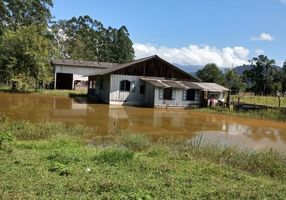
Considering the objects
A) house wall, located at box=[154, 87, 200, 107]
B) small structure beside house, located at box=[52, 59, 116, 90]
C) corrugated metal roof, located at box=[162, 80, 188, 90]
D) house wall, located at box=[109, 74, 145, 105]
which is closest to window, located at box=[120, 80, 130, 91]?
house wall, located at box=[109, 74, 145, 105]

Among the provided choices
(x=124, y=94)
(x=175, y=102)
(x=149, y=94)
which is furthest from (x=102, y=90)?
(x=175, y=102)

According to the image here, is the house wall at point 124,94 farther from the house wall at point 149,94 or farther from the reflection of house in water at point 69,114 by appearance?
the reflection of house in water at point 69,114

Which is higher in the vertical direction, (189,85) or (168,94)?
(189,85)

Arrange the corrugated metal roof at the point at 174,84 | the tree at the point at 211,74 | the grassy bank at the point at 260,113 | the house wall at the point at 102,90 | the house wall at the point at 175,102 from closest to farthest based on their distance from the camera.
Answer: the grassy bank at the point at 260,113, the house wall at the point at 175,102, the corrugated metal roof at the point at 174,84, the house wall at the point at 102,90, the tree at the point at 211,74

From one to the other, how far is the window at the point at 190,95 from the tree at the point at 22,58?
1733 cm

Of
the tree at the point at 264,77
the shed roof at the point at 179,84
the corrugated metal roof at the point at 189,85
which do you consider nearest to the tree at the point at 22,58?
the shed roof at the point at 179,84

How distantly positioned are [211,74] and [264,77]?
15.5 metres

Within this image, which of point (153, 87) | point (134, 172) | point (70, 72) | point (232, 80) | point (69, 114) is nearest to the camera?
point (134, 172)

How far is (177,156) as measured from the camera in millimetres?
10453

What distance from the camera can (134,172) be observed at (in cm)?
837

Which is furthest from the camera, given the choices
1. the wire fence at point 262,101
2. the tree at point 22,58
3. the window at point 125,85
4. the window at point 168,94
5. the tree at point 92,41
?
the tree at point 92,41

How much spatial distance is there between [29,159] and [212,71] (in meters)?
60.4

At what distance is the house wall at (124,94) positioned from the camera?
111ft

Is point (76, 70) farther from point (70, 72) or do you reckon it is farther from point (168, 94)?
point (168, 94)
